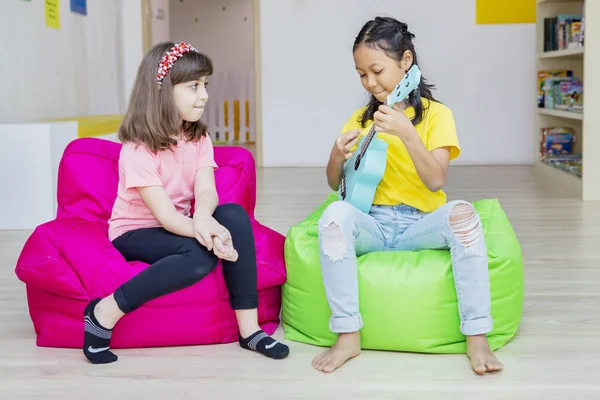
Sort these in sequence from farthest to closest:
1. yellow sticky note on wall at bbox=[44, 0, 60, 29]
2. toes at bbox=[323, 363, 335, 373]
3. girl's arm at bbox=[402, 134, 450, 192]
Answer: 1. yellow sticky note on wall at bbox=[44, 0, 60, 29]
2. girl's arm at bbox=[402, 134, 450, 192]
3. toes at bbox=[323, 363, 335, 373]

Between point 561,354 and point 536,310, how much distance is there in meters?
0.43

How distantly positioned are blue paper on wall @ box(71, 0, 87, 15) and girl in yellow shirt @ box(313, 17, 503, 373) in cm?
393

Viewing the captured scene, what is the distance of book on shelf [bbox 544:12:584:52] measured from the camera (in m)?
5.07

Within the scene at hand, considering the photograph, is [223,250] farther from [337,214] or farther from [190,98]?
[190,98]

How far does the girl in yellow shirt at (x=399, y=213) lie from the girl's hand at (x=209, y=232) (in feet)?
0.76

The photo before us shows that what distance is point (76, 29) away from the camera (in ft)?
19.1

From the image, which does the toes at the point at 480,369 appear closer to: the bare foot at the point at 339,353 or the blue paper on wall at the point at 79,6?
the bare foot at the point at 339,353

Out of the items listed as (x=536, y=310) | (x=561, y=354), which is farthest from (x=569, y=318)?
(x=561, y=354)

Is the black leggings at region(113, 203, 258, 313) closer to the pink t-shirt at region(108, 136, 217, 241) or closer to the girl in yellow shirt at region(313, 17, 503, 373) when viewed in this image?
the pink t-shirt at region(108, 136, 217, 241)

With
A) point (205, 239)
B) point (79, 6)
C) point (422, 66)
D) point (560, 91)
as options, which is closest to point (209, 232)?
point (205, 239)

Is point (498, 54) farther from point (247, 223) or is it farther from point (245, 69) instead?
point (247, 223)

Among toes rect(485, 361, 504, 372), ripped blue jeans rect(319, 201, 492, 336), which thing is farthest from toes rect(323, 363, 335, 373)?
toes rect(485, 361, 504, 372)

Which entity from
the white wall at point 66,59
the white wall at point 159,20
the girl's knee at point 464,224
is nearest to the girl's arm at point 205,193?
the girl's knee at point 464,224

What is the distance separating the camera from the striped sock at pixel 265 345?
79.8 inches
